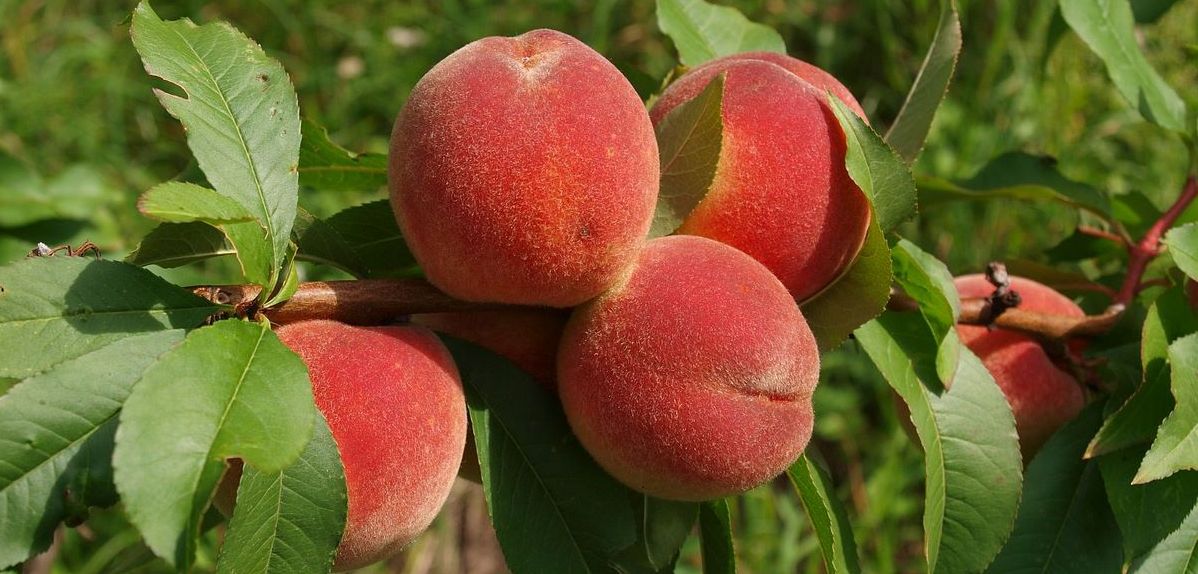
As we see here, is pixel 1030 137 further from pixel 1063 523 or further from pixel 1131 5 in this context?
pixel 1063 523

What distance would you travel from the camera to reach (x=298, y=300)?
89 centimetres

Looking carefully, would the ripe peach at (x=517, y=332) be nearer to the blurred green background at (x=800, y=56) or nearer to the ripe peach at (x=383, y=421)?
the ripe peach at (x=383, y=421)

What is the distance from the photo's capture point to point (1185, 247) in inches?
43.0

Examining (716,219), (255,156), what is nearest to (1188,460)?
(716,219)

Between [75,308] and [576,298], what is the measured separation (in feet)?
1.25

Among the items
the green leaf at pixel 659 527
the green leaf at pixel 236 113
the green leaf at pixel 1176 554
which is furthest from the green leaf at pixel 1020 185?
the green leaf at pixel 236 113

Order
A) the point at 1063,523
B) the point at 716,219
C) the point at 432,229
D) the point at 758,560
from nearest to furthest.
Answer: the point at 432,229 → the point at 716,219 → the point at 1063,523 → the point at 758,560

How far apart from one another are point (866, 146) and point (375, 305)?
1.45ft

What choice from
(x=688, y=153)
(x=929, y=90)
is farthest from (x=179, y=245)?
(x=929, y=90)

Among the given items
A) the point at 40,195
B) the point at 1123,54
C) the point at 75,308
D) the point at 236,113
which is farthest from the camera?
the point at 40,195

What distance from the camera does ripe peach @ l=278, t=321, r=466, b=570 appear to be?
32.4 inches

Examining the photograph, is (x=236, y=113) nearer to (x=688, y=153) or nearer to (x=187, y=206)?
(x=187, y=206)

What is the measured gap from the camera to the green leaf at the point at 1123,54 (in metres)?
1.33

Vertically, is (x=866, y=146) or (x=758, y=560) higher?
(x=866, y=146)
